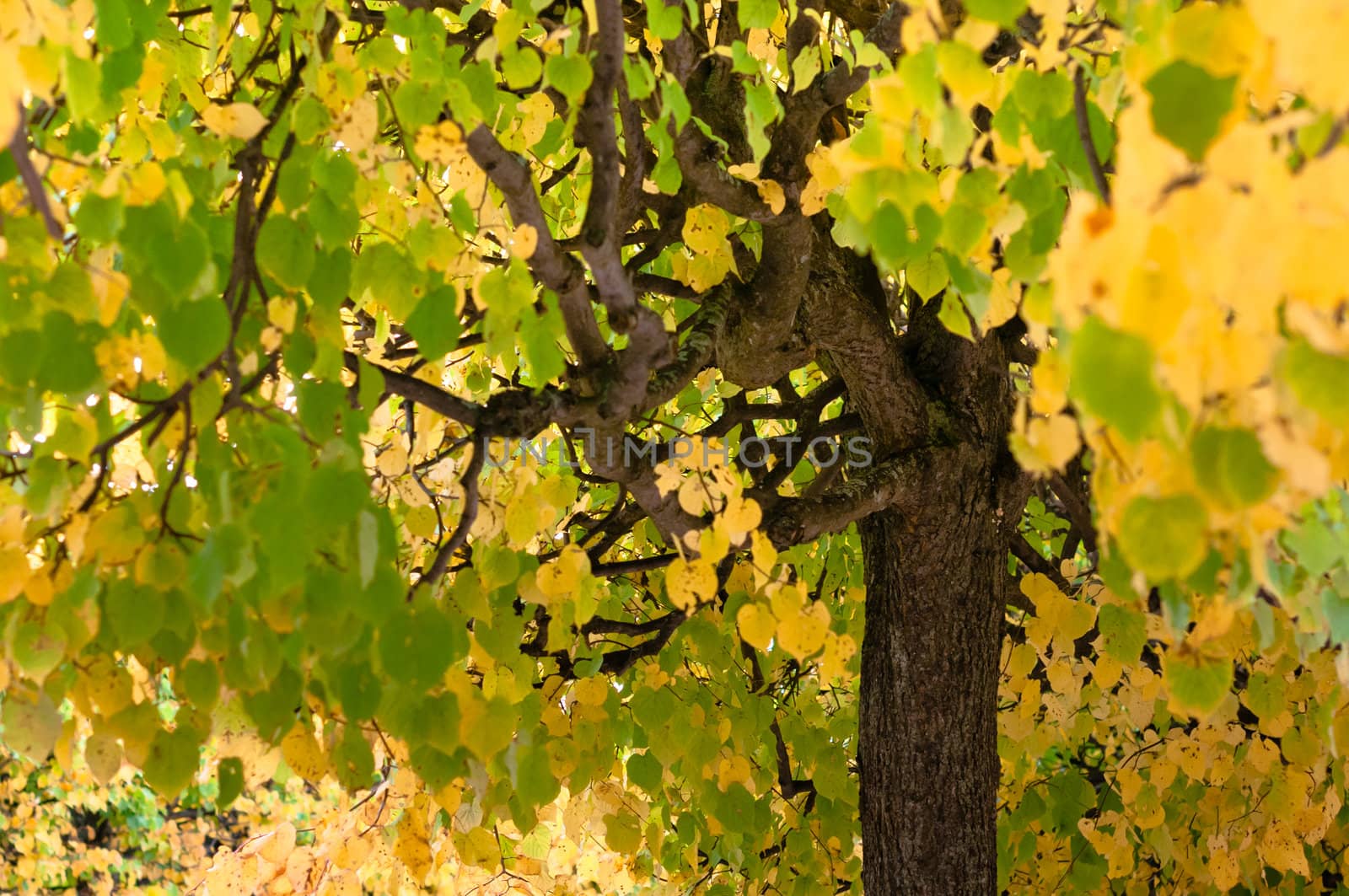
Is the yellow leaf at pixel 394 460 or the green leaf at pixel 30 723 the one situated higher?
the yellow leaf at pixel 394 460

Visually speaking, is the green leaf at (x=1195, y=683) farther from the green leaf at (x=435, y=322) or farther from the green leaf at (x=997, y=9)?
the green leaf at (x=435, y=322)

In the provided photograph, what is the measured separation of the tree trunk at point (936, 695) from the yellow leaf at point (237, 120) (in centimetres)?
201

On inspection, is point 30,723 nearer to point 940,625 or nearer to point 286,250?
point 286,250

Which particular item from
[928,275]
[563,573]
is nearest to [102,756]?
[563,573]

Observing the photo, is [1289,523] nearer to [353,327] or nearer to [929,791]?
[929,791]

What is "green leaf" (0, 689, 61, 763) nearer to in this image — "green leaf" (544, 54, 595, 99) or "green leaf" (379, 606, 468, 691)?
"green leaf" (379, 606, 468, 691)

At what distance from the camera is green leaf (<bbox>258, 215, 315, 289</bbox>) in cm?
159

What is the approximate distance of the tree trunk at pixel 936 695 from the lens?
3137 mm

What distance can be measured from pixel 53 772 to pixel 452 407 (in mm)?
6410

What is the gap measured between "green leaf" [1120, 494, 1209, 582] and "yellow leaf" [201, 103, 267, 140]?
49.9 inches

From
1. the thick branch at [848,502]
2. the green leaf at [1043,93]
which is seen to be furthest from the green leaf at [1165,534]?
the thick branch at [848,502]

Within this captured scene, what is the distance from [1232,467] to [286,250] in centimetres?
122

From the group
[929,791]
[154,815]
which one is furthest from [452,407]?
[154,815]

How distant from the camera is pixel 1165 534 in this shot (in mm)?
987
